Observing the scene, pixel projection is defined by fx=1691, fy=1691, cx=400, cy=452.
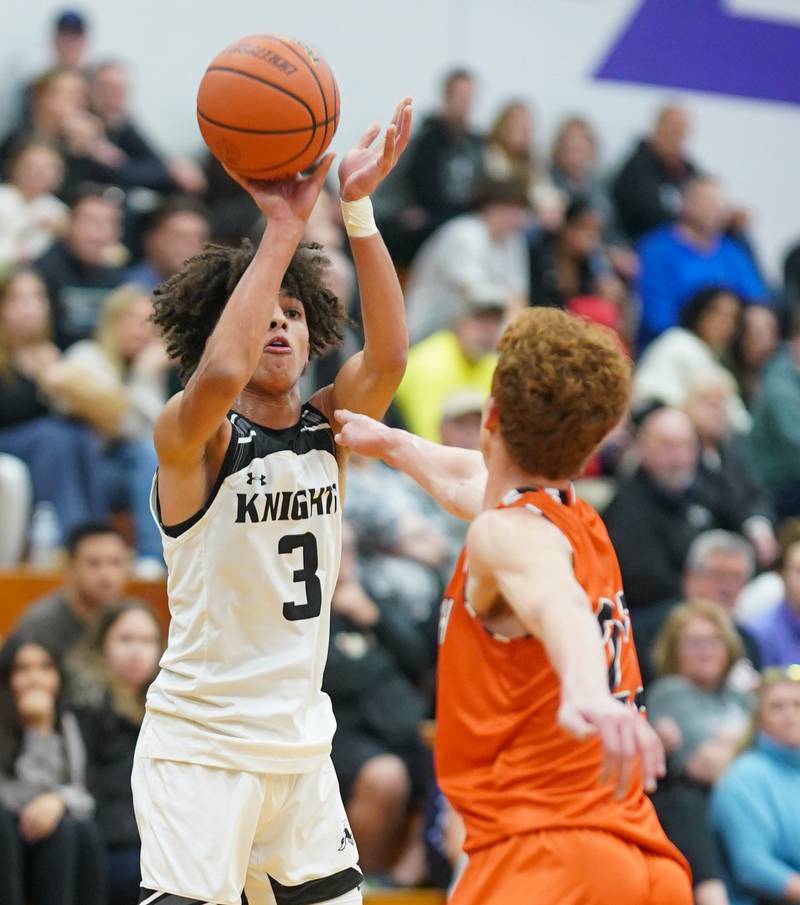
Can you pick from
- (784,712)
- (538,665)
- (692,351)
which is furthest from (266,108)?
(692,351)

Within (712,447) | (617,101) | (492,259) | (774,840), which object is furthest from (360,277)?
(617,101)

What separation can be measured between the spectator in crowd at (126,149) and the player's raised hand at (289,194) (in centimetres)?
648

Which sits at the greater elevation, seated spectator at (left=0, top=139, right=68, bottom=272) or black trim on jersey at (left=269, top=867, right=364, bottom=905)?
seated spectator at (left=0, top=139, right=68, bottom=272)

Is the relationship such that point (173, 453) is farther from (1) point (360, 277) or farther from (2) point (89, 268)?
(2) point (89, 268)

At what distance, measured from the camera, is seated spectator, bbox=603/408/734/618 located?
857 cm

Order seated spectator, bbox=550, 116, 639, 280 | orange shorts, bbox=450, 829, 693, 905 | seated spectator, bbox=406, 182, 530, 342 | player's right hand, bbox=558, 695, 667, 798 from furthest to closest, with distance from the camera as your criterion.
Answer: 1. seated spectator, bbox=550, 116, 639, 280
2. seated spectator, bbox=406, 182, 530, 342
3. orange shorts, bbox=450, 829, 693, 905
4. player's right hand, bbox=558, 695, 667, 798

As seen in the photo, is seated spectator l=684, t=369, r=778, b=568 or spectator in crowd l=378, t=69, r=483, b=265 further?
spectator in crowd l=378, t=69, r=483, b=265

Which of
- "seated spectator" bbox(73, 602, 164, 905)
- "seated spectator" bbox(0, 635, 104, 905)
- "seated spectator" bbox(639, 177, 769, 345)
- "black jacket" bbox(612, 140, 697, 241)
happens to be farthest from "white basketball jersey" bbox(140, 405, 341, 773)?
"black jacket" bbox(612, 140, 697, 241)

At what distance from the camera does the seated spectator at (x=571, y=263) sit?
11.9 m

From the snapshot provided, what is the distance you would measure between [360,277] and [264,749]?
3.98ft

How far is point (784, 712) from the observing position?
278 inches

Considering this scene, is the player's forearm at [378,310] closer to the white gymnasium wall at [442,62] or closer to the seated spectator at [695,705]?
the seated spectator at [695,705]

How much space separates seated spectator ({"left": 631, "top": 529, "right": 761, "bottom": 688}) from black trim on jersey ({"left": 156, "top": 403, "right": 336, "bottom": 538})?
429 centimetres

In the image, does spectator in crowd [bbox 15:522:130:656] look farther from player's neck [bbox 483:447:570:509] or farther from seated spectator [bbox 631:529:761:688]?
player's neck [bbox 483:447:570:509]
